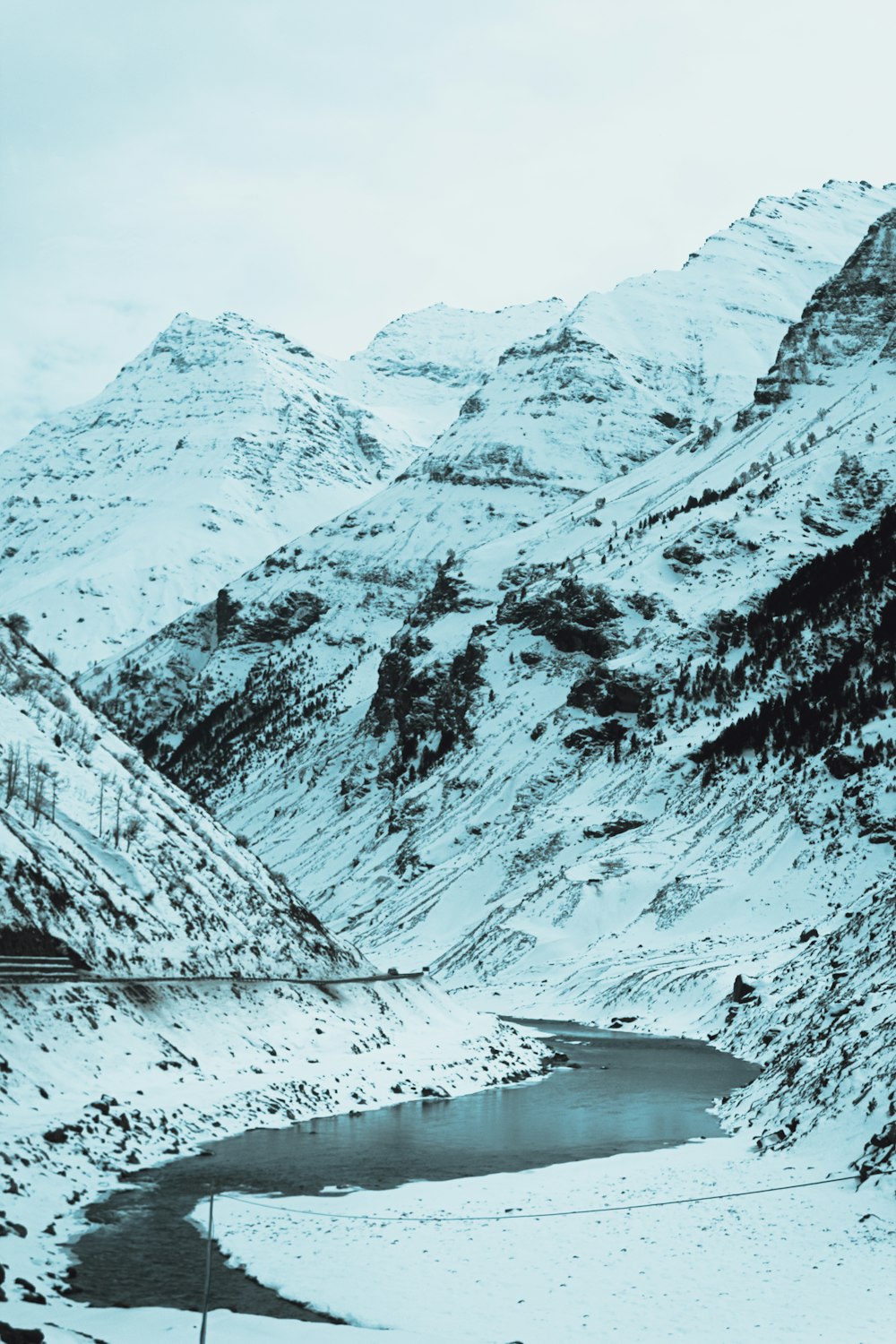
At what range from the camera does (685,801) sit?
125m

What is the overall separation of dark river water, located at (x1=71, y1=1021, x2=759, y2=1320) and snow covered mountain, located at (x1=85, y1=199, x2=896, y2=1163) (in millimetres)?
4601

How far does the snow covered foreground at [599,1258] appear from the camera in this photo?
61.6 ft

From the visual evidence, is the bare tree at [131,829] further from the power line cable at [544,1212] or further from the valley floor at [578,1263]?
the power line cable at [544,1212]

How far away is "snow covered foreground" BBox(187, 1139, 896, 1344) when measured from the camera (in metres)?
18.8

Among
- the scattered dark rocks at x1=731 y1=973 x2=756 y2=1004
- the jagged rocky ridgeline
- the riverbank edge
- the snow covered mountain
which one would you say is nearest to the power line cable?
the snow covered mountain

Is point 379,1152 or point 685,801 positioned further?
point 685,801

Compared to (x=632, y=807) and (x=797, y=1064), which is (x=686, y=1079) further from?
(x=632, y=807)

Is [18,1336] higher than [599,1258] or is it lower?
lower

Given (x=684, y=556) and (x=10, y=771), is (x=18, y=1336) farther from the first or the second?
(x=684, y=556)

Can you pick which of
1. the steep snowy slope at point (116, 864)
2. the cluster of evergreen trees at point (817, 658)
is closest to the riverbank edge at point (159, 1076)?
the steep snowy slope at point (116, 864)

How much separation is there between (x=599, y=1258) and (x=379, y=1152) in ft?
43.6

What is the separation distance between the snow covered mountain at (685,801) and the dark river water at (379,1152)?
4601 millimetres

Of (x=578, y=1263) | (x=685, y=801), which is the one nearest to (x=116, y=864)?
(x=578, y=1263)

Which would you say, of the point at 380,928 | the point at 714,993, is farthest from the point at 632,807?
the point at 714,993
